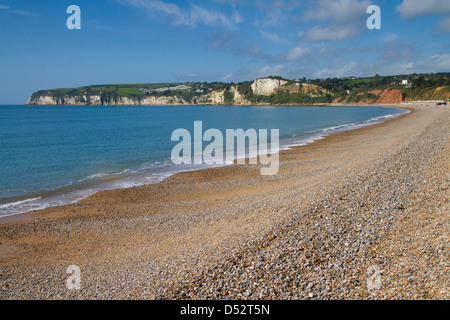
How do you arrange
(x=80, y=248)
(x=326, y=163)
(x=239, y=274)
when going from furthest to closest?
(x=326, y=163) → (x=80, y=248) → (x=239, y=274)

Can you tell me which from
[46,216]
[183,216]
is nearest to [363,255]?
[183,216]

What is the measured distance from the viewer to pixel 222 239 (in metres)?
8.96

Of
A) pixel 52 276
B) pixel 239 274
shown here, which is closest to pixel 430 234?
pixel 239 274

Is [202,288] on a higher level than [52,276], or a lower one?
higher

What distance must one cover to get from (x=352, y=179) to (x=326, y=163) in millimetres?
7712

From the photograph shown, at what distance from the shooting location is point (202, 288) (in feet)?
20.9

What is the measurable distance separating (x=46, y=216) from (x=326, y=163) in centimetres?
1565

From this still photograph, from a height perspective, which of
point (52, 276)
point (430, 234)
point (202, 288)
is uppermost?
point (430, 234)

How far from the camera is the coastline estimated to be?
6426 mm

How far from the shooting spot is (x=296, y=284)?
627 centimetres

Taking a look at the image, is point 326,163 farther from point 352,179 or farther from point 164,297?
point 164,297

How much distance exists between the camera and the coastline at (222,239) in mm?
6426
